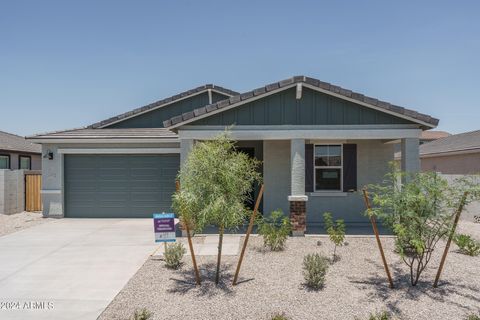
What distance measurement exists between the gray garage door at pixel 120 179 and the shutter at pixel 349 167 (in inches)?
254

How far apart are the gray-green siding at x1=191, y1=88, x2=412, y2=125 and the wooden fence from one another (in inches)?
355

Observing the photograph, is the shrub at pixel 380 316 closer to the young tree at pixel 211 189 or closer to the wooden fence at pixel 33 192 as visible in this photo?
the young tree at pixel 211 189

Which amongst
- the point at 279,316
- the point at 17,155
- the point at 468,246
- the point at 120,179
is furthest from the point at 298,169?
the point at 17,155

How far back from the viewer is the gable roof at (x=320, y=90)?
8.53 meters

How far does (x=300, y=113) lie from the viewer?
351 inches

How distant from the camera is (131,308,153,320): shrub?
13.5 ft

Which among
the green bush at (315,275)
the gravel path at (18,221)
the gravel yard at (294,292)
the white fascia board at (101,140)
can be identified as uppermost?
the white fascia board at (101,140)

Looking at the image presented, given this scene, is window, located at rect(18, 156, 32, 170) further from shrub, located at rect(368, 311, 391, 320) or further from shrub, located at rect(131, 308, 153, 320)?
shrub, located at rect(368, 311, 391, 320)

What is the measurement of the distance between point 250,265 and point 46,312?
3752 mm

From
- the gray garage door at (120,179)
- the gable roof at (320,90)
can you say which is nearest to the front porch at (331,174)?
A: the gable roof at (320,90)

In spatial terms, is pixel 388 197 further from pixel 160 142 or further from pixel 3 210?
pixel 3 210

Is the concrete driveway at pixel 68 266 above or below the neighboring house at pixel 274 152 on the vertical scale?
below

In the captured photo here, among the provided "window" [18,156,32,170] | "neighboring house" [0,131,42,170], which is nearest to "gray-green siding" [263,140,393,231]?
"neighboring house" [0,131,42,170]

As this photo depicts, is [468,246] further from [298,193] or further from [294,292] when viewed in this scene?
[294,292]
